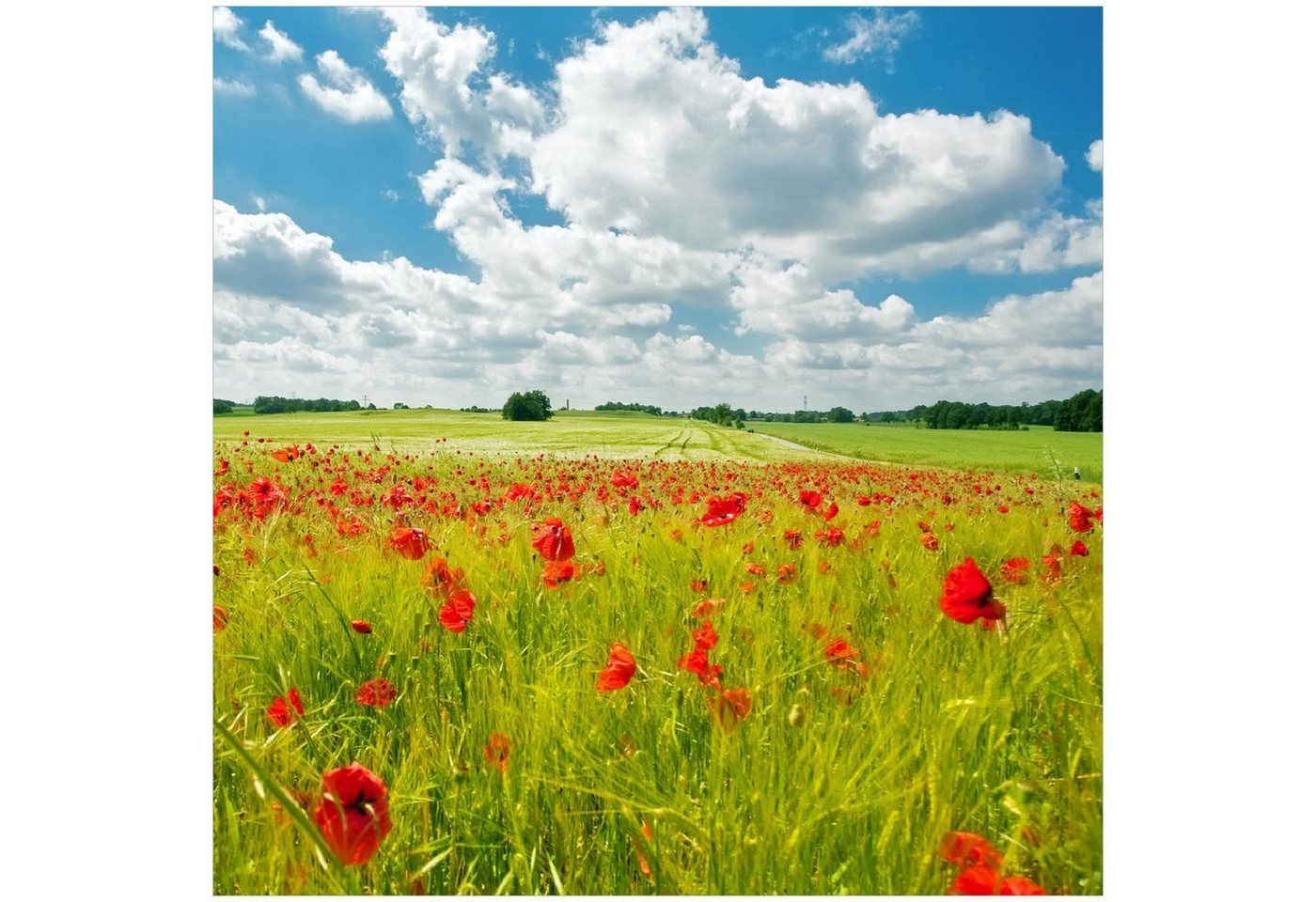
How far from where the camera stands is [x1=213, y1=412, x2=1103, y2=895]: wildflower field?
0.95 m

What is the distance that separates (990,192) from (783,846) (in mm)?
1600

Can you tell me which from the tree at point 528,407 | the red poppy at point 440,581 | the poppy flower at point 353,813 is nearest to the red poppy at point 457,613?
the red poppy at point 440,581

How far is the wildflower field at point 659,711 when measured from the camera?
0.95 meters

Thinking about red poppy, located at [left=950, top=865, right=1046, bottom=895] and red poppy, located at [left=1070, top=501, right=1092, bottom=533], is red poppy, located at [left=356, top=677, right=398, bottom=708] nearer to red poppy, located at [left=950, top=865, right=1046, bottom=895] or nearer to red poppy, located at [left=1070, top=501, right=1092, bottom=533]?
red poppy, located at [left=950, top=865, right=1046, bottom=895]

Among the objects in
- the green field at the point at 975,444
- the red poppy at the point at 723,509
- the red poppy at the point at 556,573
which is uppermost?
the green field at the point at 975,444

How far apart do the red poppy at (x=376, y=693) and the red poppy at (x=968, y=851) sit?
0.93m

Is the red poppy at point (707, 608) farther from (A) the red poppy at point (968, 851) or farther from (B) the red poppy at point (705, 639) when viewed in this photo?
(A) the red poppy at point (968, 851)

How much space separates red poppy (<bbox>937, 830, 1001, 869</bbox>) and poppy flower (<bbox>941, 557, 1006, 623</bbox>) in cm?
30

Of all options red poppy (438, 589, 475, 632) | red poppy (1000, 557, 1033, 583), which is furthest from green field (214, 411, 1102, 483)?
red poppy (438, 589, 475, 632)

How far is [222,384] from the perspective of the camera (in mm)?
1746

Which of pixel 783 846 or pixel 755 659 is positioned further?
pixel 755 659
